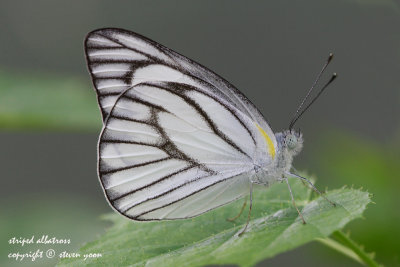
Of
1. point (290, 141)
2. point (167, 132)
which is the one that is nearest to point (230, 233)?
point (290, 141)

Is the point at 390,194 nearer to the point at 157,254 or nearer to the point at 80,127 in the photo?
the point at 157,254

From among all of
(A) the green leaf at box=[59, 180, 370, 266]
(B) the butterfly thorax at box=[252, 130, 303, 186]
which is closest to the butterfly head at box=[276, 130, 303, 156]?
(B) the butterfly thorax at box=[252, 130, 303, 186]

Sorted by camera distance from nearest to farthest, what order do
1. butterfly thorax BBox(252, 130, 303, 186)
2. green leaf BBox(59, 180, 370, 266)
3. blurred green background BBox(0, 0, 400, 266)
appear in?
green leaf BBox(59, 180, 370, 266) < butterfly thorax BBox(252, 130, 303, 186) < blurred green background BBox(0, 0, 400, 266)

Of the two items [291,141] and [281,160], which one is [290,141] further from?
[281,160]

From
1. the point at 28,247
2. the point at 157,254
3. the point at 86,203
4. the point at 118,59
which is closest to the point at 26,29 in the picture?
the point at 86,203

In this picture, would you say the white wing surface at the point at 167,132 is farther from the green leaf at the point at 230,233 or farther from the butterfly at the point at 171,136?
the green leaf at the point at 230,233

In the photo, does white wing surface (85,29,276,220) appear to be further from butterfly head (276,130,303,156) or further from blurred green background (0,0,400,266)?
blurred green background (0,0,400,266)

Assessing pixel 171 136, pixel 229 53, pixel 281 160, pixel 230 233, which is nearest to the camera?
pixel 230 233

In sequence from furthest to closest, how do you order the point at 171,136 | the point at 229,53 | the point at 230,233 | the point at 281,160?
1. the point at 229,53
2. the point at 171,136
3. the point at 281,160
4. the point at 230,233
